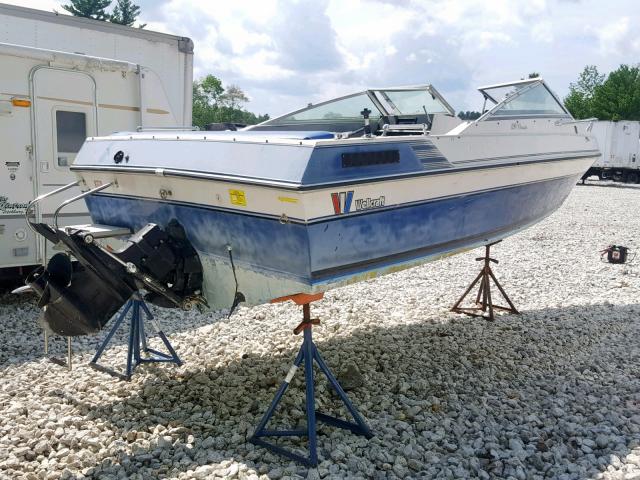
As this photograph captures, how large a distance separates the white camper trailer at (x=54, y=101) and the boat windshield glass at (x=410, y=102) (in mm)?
2834

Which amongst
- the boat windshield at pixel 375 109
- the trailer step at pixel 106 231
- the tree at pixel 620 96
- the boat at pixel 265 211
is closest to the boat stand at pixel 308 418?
the boat at pixel 265 211

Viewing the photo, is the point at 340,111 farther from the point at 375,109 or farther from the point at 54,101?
the point at 54,101

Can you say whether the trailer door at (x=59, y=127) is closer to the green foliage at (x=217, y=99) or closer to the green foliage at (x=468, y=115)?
the green foliage at (x=468, y=115)

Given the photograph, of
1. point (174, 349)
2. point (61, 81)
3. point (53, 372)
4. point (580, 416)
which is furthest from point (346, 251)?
point (61, 81)

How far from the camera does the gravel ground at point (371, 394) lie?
3.38 m

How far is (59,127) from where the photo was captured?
6035mm

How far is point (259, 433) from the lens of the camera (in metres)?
3.56

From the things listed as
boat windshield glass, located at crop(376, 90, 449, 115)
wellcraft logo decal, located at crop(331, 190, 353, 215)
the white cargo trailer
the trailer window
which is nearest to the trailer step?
wellcraft logo decal, located at crop(331, 190, 353, 215)

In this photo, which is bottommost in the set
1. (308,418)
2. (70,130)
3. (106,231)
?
(308,418)

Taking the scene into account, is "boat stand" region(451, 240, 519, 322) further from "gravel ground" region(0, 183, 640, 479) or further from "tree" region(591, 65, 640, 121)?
"tree" region(591, 65, 640, 121)

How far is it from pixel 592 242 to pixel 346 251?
8.19 meters

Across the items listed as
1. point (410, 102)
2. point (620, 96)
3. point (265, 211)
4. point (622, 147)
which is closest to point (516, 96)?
point (410, 102)

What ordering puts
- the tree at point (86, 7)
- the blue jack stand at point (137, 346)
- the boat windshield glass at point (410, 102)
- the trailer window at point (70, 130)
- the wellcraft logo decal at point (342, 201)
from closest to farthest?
the wellcraft logo decal at point (342, 201), the blue jack stand at point (137, 346), the boat windshield glass at point (410, 102), the trailer window at point (70, 130), the tree at point (86, 7)

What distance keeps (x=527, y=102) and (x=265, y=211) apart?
2.94 m
